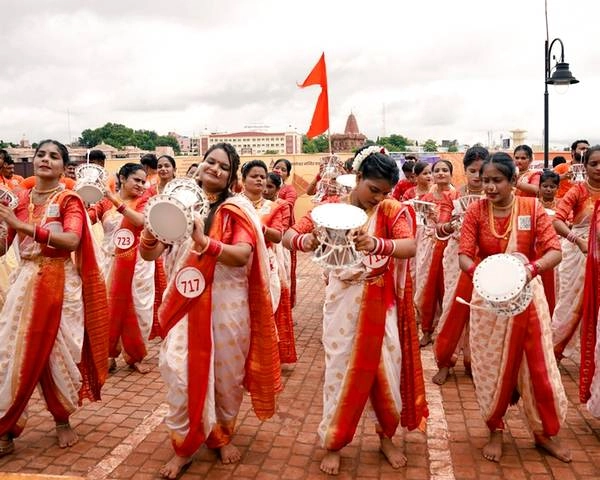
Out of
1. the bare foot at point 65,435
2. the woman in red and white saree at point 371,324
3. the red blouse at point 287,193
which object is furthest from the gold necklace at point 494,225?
the red blouse at point 287,193

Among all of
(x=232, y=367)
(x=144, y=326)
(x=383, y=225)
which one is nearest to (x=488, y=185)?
(x=383, y=225)

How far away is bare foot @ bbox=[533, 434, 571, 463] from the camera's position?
3623mm

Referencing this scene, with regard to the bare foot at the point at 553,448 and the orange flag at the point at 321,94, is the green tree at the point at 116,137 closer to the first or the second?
the orange flag at the point at 321,94

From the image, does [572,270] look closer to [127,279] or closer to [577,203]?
[577,203]

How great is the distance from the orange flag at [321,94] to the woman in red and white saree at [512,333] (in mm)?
3515

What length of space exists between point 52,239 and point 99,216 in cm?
223

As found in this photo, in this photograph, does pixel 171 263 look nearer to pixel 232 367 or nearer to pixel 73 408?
pixel 232 367

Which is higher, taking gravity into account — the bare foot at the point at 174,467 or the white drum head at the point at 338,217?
the white drum head at the point at 338,217

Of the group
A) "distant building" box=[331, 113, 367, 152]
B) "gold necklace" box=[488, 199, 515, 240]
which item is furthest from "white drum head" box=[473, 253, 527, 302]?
"distant building" box=[331, 113, 367, 152]

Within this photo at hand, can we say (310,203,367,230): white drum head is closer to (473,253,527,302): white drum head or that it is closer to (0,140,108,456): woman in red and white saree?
(473,253,527,302): white drum head

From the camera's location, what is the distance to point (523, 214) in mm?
3613

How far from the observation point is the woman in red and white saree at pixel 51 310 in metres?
3.71

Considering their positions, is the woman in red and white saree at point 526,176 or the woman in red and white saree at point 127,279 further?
the woman in red and white saree at point 526,176

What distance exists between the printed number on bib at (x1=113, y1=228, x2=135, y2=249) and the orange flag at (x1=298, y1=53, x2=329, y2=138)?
2.63 meters
